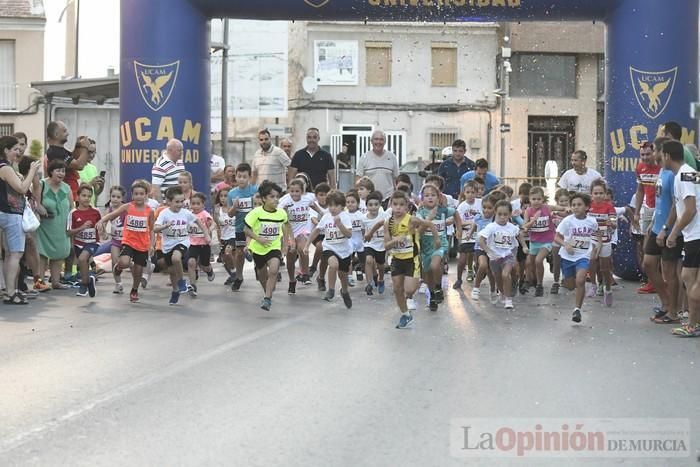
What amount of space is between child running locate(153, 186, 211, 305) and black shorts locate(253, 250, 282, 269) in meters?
0.90

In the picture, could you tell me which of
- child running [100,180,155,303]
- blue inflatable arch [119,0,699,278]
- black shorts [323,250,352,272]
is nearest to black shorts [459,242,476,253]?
black shorts [323,250,352,272]

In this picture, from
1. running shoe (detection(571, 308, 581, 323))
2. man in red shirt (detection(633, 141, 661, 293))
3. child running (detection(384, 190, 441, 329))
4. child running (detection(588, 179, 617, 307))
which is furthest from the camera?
man in red shirt (detection(633, 141, 661, 293))

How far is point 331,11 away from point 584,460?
456 inches

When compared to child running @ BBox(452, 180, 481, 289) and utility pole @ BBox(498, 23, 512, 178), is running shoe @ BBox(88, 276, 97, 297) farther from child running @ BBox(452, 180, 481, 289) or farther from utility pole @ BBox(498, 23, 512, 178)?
utility pole @ BBox(498, 23, 512, 178)

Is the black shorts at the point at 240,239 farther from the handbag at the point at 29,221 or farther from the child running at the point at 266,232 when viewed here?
the handbag at the point at 29,221

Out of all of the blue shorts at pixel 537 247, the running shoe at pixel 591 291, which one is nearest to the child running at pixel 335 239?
the blue shorts at pixel 537 247

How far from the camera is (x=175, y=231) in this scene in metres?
13.4

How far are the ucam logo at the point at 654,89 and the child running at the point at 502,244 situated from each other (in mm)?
→ 3273

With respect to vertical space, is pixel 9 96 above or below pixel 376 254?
above

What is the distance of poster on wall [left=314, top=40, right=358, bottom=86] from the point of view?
44719 millimetres

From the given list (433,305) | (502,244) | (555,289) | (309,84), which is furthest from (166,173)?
(309,84)

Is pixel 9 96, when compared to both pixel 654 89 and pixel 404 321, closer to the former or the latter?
pixel 654 89

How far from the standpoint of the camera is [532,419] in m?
6.61

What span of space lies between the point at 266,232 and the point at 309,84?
32.2 m
